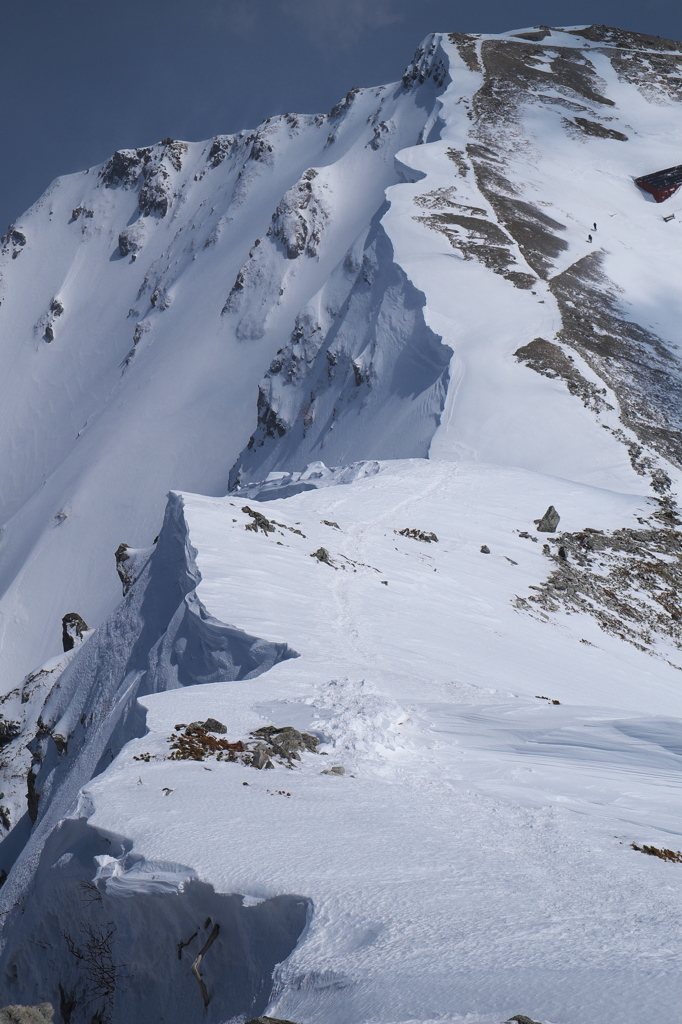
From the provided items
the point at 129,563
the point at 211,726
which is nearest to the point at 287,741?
the point at 211,726

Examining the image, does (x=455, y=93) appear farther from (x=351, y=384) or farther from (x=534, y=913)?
(x=534, y=913)

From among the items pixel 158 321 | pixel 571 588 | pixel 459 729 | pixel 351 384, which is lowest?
pixel 459 729

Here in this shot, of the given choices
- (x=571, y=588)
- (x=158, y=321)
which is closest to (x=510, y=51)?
(x=158, y=321)

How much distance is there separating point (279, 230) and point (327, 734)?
7491 cm

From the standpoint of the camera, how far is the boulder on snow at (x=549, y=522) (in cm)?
2181

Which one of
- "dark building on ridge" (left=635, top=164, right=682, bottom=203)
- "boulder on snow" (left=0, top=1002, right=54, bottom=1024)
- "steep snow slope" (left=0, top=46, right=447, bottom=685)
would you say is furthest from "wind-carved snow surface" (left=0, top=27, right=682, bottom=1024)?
"dark building on ridge" (left=635, top=164, right=682, bottom=203)

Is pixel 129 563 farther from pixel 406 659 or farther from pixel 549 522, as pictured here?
pixel 549 522

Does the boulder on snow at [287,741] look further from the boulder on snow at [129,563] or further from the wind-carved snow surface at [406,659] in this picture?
the boulder on snow at [129,563]

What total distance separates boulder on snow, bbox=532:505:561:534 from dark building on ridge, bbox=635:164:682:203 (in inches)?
1896

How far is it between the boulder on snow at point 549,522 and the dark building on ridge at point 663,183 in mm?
48167

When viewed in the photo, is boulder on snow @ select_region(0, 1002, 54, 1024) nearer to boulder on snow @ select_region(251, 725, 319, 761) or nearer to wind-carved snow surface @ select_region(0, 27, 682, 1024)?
wind-carved snow surface @ select_region(0, 27, 682, 1024)

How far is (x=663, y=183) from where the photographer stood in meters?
58.3

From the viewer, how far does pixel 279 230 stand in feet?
244

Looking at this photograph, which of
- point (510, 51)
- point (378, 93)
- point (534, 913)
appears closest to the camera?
point (534, 913)
